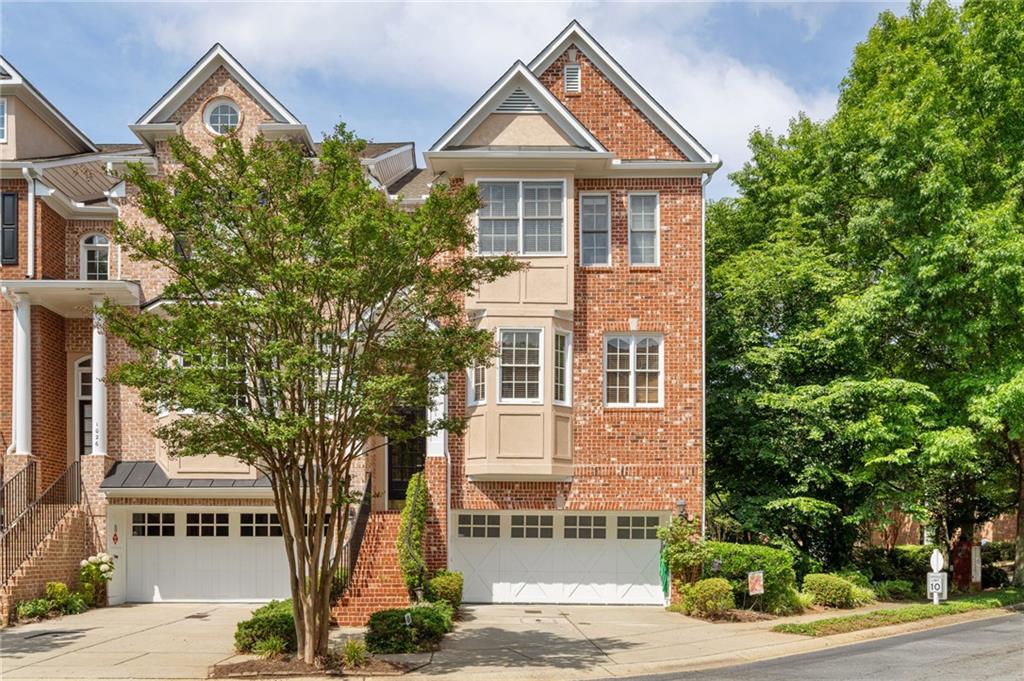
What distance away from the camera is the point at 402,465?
2528 cm

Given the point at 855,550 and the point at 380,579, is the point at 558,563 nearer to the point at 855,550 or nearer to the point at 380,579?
the point at 380,579

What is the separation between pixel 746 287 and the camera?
82.4 ft

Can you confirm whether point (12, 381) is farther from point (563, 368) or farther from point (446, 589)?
point (563, 368)

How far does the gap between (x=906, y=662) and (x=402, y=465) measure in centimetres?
1317

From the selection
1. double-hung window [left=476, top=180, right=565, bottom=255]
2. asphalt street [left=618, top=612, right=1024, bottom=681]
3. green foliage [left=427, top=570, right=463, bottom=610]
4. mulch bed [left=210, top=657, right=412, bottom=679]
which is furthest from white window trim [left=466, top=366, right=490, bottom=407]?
asphalt street [left=618, top=612, right=1024, bottom=681]

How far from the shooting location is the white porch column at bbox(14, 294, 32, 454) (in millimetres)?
22859

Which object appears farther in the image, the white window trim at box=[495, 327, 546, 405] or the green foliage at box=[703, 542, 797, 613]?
the white window trim at box=[495, 327, 546, 405]

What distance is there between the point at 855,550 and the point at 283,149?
57.8 feet

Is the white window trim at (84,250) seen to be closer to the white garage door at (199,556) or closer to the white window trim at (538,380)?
the white garage door at (199,556)

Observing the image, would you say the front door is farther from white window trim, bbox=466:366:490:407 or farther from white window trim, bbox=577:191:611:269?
white window trim, bbox=577:191:611:269

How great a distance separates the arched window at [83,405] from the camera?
967 inches

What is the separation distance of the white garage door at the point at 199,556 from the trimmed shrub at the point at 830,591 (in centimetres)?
1150

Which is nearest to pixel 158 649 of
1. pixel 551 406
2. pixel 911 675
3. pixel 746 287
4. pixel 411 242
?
pixel 411 242

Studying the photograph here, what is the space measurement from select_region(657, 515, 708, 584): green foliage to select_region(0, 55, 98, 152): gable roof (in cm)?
1775
